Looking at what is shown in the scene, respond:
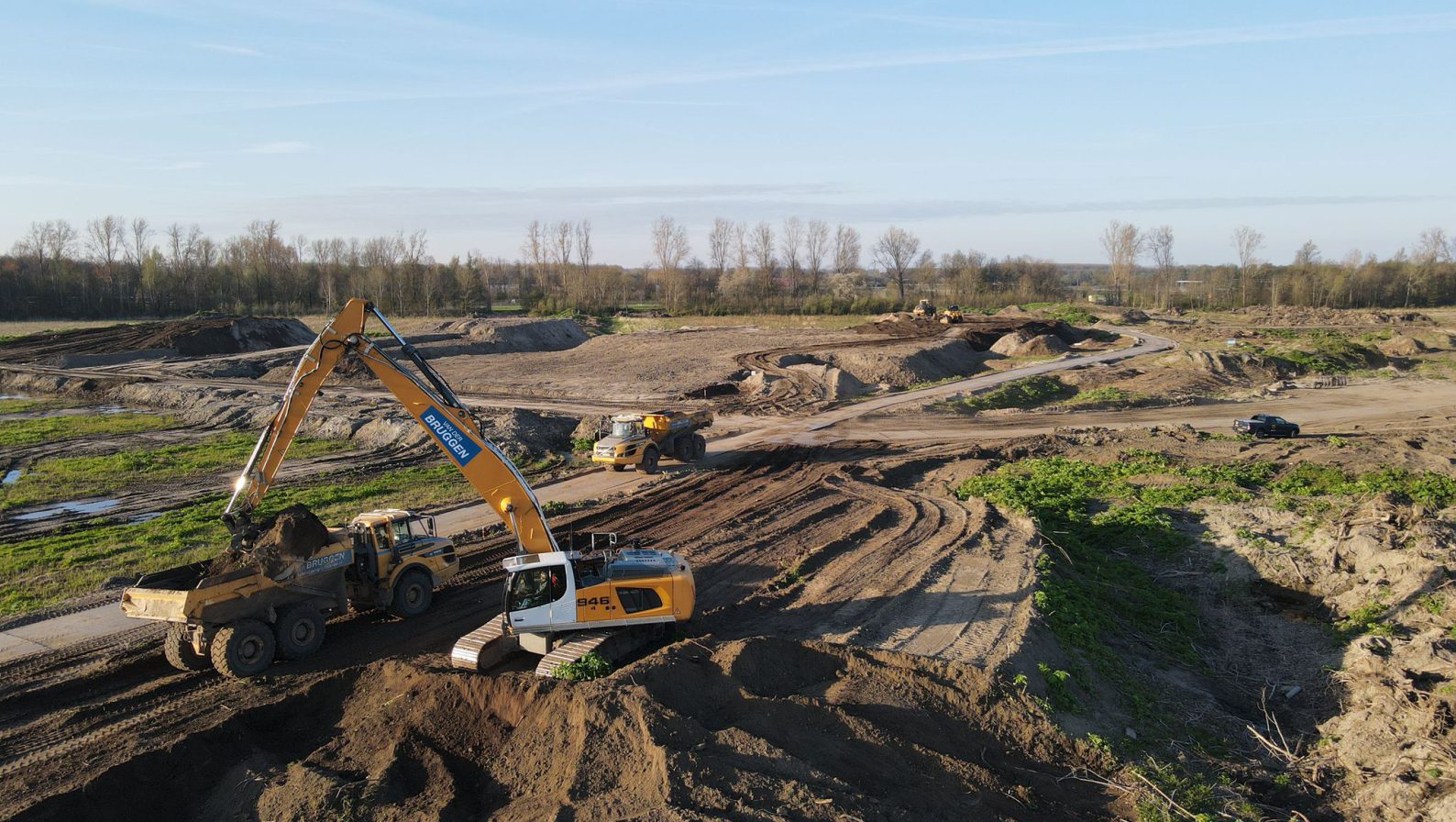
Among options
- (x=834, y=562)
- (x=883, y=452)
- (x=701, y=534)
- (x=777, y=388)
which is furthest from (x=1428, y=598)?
(x=777, y=388)

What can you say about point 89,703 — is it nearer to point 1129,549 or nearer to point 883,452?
point 1129,549

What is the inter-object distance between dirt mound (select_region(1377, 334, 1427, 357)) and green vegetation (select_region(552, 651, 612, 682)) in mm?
67712

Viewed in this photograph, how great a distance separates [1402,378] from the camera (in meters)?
51.4

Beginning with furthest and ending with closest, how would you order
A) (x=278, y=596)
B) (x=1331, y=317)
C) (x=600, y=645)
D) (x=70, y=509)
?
(x=1331, y=317) < (x=70, y=509) < (x=278, y=596) < (x=600, y=645)

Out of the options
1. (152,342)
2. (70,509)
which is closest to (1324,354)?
(70,509)

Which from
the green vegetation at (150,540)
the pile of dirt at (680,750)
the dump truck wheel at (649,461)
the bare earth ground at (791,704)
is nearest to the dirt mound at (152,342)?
the green vegetation at (150,540)

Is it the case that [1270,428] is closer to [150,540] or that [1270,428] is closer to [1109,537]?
[1109,537]

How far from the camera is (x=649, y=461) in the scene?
3027 cm

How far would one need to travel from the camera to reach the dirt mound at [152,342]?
60.5 metres

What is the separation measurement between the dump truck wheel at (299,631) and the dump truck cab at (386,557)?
1286 millimetres

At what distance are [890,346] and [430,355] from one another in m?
32.0

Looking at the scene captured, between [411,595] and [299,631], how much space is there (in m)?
2.38

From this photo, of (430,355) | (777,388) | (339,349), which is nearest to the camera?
(339,349)

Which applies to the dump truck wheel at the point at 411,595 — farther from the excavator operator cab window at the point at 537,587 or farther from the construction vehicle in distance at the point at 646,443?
the construction vehicle in distance at the point at 646,443
